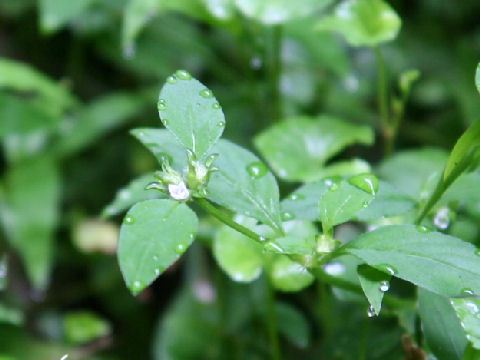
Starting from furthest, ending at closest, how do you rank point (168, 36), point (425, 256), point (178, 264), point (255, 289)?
point (168, 36) < point (178, 264) < point (255, 289) < point (425, 256)

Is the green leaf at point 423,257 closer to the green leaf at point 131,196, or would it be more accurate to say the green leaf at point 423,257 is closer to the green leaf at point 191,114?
the green leaf at point 191,114

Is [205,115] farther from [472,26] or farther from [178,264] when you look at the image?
[472,26]

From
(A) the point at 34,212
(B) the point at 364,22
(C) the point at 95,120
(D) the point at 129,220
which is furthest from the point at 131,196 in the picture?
(C) the point at 95,120

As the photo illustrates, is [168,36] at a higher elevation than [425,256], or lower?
lower

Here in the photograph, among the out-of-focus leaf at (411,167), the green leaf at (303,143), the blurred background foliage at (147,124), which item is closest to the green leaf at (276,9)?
the blurred background foliage at (147,124)

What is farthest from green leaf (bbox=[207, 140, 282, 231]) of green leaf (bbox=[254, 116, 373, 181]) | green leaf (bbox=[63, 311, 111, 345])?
green leaf (bbox=[63, 311, 111, 345])

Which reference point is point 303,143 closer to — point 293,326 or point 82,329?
point 293,326

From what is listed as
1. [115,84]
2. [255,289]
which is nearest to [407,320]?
[255,289]
